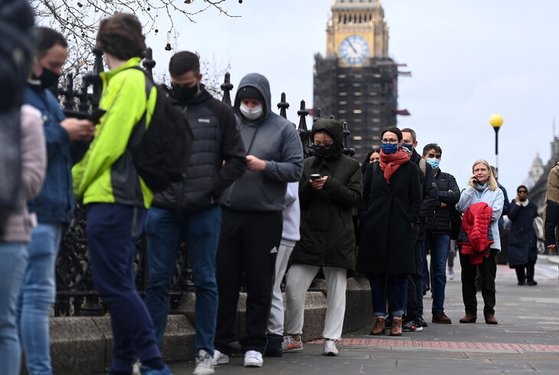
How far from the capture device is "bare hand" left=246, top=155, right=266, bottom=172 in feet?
25.3

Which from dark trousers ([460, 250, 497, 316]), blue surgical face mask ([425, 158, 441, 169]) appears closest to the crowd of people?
blue surgical face mask ([425, 158, 441, 169])

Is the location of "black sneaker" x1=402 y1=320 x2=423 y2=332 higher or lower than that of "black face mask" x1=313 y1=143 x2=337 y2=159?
lower

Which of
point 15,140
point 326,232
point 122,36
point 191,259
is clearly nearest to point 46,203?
point 122,36

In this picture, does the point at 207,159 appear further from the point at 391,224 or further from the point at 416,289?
the point at 416,289

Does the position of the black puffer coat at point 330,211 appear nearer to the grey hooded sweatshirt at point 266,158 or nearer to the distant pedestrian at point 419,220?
the grey hooded sweatshirt at point 266,158

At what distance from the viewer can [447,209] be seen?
43.2 ft

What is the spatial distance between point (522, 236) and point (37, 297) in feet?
62.6

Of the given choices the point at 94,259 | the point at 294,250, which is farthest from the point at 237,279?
the point at 94,259

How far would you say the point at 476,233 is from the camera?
13.0 meters

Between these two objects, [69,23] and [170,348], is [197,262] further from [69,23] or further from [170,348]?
[69,23]

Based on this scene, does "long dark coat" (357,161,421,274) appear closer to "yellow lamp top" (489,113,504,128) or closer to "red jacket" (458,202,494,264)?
"red jacket" (458,202,494,264)

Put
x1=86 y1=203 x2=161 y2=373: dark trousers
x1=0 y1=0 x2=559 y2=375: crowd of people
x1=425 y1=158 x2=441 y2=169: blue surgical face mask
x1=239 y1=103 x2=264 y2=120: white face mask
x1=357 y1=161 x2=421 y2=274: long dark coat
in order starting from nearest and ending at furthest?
x1=0 y1=0 x2=559 y2=375: crowd of people → x1=86 y1=203 x2=161 y2=373: dark trousers → x1=239 y1=103 x2=264 y2=120: white face mask → x1=357 y1=161 x2=421 y2=274: long dark coat → x1=425 y1=158 x2=441 y2=169: blue surgical face mask

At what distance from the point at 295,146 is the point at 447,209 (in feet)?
16.8

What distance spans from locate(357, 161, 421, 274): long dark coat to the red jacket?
7.04 feet
